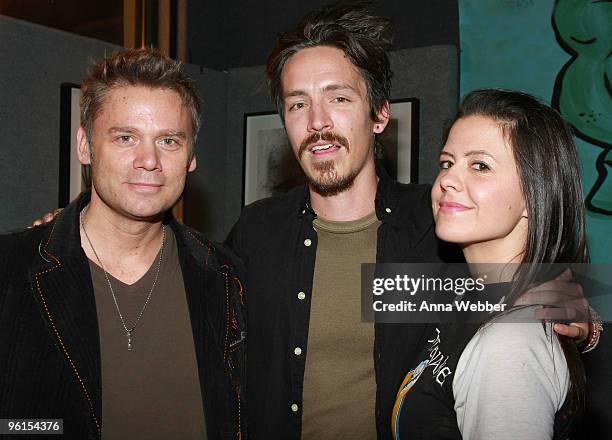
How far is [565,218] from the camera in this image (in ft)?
4.87

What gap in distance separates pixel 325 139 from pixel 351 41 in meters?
0.35

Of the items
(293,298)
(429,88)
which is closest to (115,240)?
(293,298)

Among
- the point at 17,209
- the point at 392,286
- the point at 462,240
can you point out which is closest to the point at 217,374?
the point at 392,286

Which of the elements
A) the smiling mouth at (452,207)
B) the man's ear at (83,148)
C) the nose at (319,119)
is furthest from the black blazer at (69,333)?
the smiling mouth at (452,207)

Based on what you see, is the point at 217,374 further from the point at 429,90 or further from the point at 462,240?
the point at 429,90

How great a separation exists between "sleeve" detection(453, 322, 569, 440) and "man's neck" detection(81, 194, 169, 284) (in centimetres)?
97

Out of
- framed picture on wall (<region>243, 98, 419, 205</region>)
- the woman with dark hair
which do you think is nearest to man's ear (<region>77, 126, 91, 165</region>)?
the woman with dark hair

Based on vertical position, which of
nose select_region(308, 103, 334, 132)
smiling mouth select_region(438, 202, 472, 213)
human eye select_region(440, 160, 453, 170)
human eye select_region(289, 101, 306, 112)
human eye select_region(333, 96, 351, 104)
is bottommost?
smiling mouth select_region(438, 202, 472, 213)

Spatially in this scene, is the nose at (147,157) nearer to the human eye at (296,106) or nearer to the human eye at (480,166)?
the human eye at (296,106)

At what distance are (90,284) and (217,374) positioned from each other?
404 mm

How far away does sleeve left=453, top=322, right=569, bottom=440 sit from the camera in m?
1.21

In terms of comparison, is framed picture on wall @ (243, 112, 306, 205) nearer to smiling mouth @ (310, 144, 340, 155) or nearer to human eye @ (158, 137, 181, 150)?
smiling mouth @ (310, 144, 340, 155)

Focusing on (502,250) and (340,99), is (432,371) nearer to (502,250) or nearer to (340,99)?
(502,250)

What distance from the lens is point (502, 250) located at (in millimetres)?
1570
